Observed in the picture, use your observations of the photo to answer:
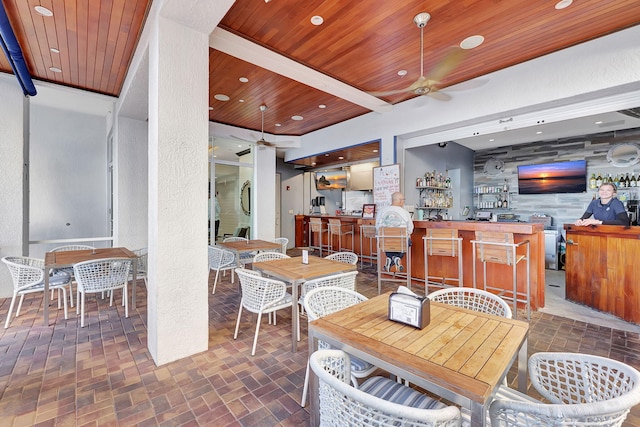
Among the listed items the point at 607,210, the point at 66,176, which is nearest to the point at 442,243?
the point at 607,210

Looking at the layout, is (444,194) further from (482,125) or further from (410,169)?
(482,125)

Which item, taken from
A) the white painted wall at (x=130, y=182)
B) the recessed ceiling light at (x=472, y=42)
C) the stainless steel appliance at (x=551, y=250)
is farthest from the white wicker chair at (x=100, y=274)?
the stainless steel appliance at (x=551, y=250)

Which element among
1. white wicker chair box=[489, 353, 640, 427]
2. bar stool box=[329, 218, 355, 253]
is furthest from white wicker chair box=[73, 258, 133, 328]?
bar stool box=[329, 218, 355, 253]

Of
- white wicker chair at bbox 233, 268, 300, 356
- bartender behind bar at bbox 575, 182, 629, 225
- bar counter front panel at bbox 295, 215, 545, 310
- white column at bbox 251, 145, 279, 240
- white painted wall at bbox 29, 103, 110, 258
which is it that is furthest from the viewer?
white column at bbox 251, 145, 279, 240

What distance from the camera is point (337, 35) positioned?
10.8ft

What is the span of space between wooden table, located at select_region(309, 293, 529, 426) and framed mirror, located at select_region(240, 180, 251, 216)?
623 centimetres

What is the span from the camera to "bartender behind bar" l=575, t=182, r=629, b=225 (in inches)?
147

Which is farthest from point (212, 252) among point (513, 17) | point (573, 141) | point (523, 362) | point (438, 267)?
point (573, 141)

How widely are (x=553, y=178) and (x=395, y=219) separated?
199 inches

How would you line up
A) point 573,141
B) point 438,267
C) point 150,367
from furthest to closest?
1. point 573,141
2. point 438,267
3. point 150,367

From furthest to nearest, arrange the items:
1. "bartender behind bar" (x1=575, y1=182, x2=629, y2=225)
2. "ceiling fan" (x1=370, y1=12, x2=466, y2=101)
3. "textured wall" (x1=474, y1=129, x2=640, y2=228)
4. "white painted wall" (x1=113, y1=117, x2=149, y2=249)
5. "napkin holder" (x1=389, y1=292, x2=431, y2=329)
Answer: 1. "textured wall" (x1=474, y1=129, x2=640, y2=228)
2. "white painted wall" (x1=113, y1=117, x2=149, y2=249)
3. "bartender behind bar" (x1=575, y1=182, x2=629, y2=225)
4. "ceiling fan" (x1=370, y1=12, x2=466, y2=101)
5. "napkin holder" (x1=389, y1=292, x2=431, y2=329)

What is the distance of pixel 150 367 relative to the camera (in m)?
2.47

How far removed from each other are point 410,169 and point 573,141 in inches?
164

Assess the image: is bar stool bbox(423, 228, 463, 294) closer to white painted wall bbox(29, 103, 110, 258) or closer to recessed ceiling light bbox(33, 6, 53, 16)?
recessed ceiling light bbox(33, 6, 53, 16)
